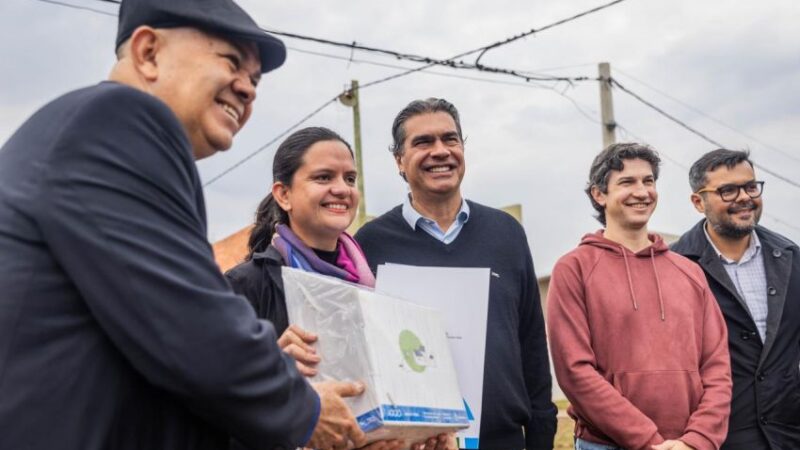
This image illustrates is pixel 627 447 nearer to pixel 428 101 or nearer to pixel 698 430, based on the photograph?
pixel 698 430

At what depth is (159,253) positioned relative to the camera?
1.62 m

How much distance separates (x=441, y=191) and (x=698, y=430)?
1.60 m

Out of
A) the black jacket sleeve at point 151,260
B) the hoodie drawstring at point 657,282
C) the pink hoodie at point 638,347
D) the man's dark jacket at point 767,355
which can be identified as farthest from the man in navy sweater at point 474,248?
the black jacket sleeve at point 151,260

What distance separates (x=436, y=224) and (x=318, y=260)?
838 mm

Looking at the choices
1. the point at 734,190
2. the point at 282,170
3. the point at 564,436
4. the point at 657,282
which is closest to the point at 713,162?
the point at 734,190

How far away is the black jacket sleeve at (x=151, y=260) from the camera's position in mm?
1578

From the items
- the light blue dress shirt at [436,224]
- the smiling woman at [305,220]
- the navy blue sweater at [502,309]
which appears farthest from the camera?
the light blue dress shirt at [436,224]

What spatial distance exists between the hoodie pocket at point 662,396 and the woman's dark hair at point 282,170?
172 cm

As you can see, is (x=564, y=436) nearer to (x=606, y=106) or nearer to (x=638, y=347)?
(x=606, y=106)

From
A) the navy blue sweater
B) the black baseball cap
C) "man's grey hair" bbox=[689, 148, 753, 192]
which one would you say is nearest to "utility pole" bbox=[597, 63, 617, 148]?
"man's grey hair" bbox=[689, 148, 753, 192]

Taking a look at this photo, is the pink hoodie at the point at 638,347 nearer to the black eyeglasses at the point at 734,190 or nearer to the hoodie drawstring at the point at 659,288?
the hoodie drawstring at the point at 659,288

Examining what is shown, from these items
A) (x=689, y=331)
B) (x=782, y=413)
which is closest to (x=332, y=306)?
(x=689, y=331)

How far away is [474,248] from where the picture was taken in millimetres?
3840

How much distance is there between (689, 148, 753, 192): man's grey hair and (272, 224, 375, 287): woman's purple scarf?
100 inches
